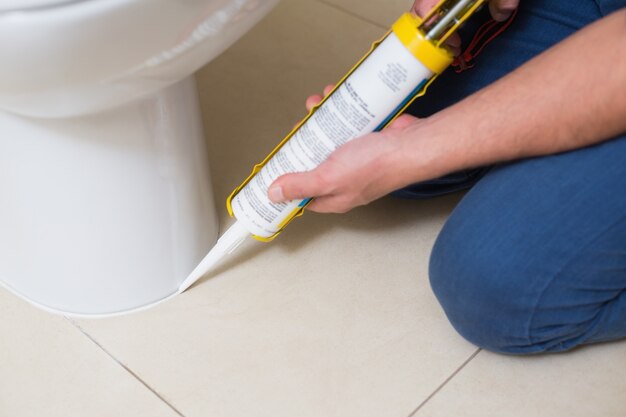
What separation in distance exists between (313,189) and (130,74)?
198 mm

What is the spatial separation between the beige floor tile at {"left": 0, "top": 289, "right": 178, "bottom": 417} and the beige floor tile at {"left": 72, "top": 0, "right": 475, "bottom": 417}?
2 cm

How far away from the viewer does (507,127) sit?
0.66 metres

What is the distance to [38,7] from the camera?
1.59 feet

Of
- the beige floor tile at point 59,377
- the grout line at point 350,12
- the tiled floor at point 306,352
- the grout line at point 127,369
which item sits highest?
the grout line at point 350,12

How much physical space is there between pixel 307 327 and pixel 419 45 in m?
0.30

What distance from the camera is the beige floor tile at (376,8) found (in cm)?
126

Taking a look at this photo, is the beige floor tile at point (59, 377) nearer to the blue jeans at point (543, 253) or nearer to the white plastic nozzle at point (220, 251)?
the white plastic nozzle at point (220, 251)

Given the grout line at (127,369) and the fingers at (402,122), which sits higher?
the fingers at (402,122)

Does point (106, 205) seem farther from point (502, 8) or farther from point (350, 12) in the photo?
point (350, 12)

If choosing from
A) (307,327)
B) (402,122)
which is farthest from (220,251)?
(402,122)

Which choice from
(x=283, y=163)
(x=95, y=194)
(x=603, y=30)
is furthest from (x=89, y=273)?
(x=603, y=30)

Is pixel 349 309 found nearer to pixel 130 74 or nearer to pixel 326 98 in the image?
pixel 326 98

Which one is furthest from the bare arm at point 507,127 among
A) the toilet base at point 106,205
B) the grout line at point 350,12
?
the grout line at point 350,12

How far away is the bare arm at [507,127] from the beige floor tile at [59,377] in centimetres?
22
